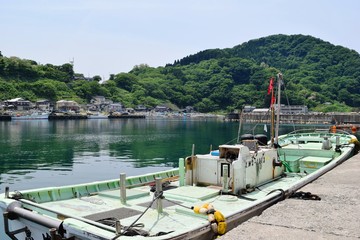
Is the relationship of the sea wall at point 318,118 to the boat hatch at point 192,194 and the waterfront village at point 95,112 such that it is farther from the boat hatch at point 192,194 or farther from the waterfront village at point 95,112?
the boat hatch at point 192,194

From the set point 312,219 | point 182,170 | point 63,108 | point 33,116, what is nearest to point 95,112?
point 63,108

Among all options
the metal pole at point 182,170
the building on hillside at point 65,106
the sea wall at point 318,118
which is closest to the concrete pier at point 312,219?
the metal pole at point 182,170

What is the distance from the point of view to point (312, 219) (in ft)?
25.2

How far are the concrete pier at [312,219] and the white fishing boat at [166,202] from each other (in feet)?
3.65

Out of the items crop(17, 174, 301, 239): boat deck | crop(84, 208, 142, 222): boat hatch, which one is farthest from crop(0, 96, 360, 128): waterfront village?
crop(84, 208, 142, 222): boat hatch

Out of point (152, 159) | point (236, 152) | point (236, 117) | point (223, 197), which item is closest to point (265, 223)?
point (223, 197)

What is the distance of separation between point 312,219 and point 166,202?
172 inches

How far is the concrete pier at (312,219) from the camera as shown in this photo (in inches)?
264

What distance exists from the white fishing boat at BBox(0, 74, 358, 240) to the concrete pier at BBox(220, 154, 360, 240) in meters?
1.11

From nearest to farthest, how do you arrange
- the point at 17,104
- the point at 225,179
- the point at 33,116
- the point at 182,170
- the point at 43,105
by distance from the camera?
the point at 225,179 → the point at 182,170 → the point at 33,116 → the point at 17,104 → the point at 43,105

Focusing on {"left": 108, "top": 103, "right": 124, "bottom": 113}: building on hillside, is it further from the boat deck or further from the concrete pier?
the concrete pier

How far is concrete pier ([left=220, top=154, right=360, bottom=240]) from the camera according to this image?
22.0ft

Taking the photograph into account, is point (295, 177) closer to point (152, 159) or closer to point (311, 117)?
point (152, 159)

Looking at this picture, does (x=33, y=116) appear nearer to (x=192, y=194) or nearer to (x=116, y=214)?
(x=192, y=194)
